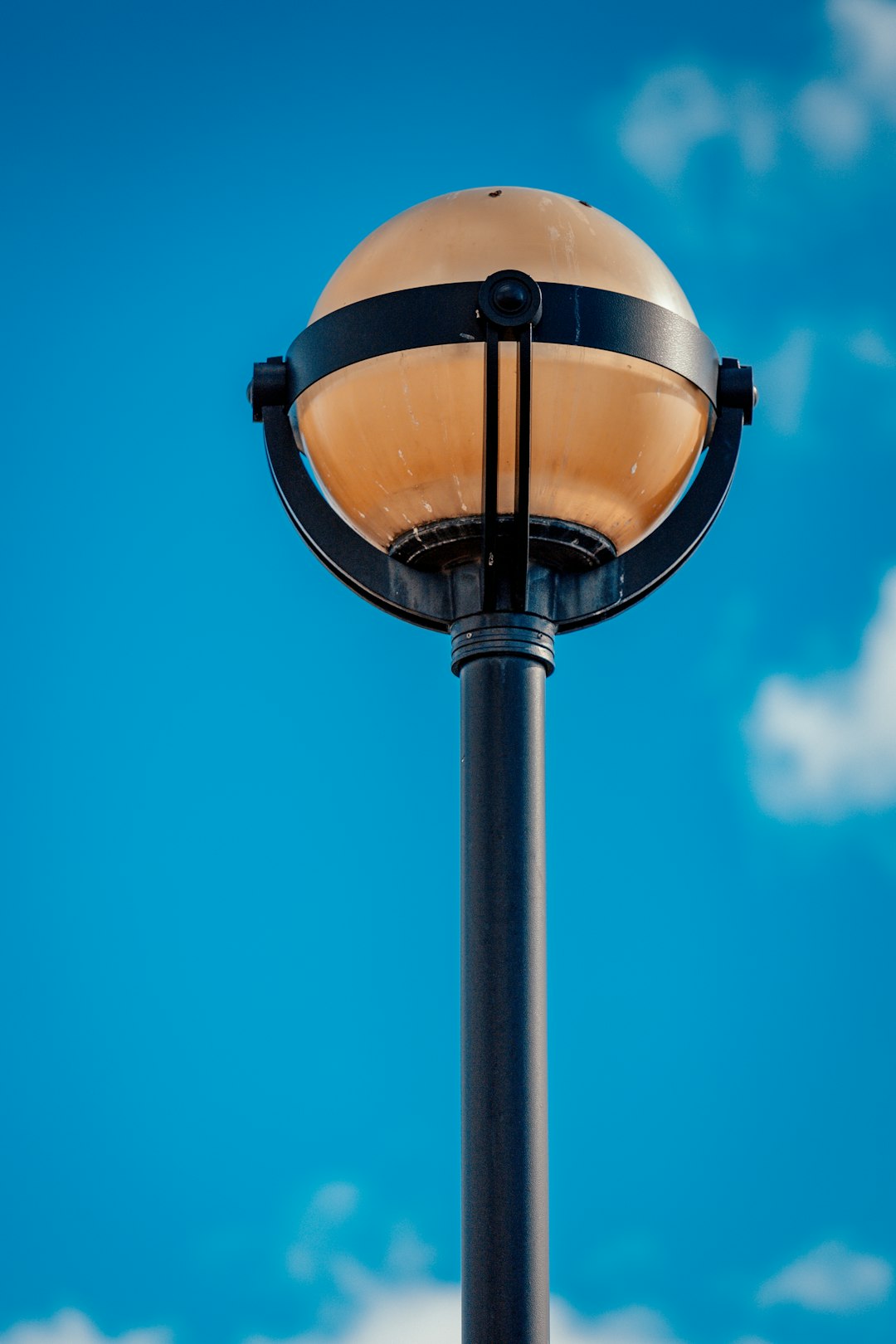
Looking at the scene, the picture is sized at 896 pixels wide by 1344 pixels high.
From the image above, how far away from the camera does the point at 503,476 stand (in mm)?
4789

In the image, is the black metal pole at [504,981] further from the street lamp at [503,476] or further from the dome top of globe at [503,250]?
the dome top of globe at [503,250]

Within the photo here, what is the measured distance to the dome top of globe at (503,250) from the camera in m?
4.72

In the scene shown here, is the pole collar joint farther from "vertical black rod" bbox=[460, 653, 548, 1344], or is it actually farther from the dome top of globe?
the dome top of globe

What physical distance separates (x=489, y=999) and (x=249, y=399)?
5.65ft

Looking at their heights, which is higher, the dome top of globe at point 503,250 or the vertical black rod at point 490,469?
the dome top of globe at point 503,250

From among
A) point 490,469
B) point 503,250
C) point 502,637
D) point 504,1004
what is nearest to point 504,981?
point 504,1004

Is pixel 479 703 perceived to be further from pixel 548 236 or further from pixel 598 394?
pixel 548 236

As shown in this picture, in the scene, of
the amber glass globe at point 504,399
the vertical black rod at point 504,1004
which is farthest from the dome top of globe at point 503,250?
the vertical black rod at point 504,1004

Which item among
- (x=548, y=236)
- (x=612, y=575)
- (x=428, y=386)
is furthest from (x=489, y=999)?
(x=548, y=236)

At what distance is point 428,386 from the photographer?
471 cm

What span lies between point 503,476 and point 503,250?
55cm

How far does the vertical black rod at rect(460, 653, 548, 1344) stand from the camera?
14.1 feet

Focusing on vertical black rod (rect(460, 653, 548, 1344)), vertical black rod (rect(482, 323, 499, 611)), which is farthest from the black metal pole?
vertical black rod (rect(482, 323, 499, 611))

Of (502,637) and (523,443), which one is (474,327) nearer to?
(523,443)
